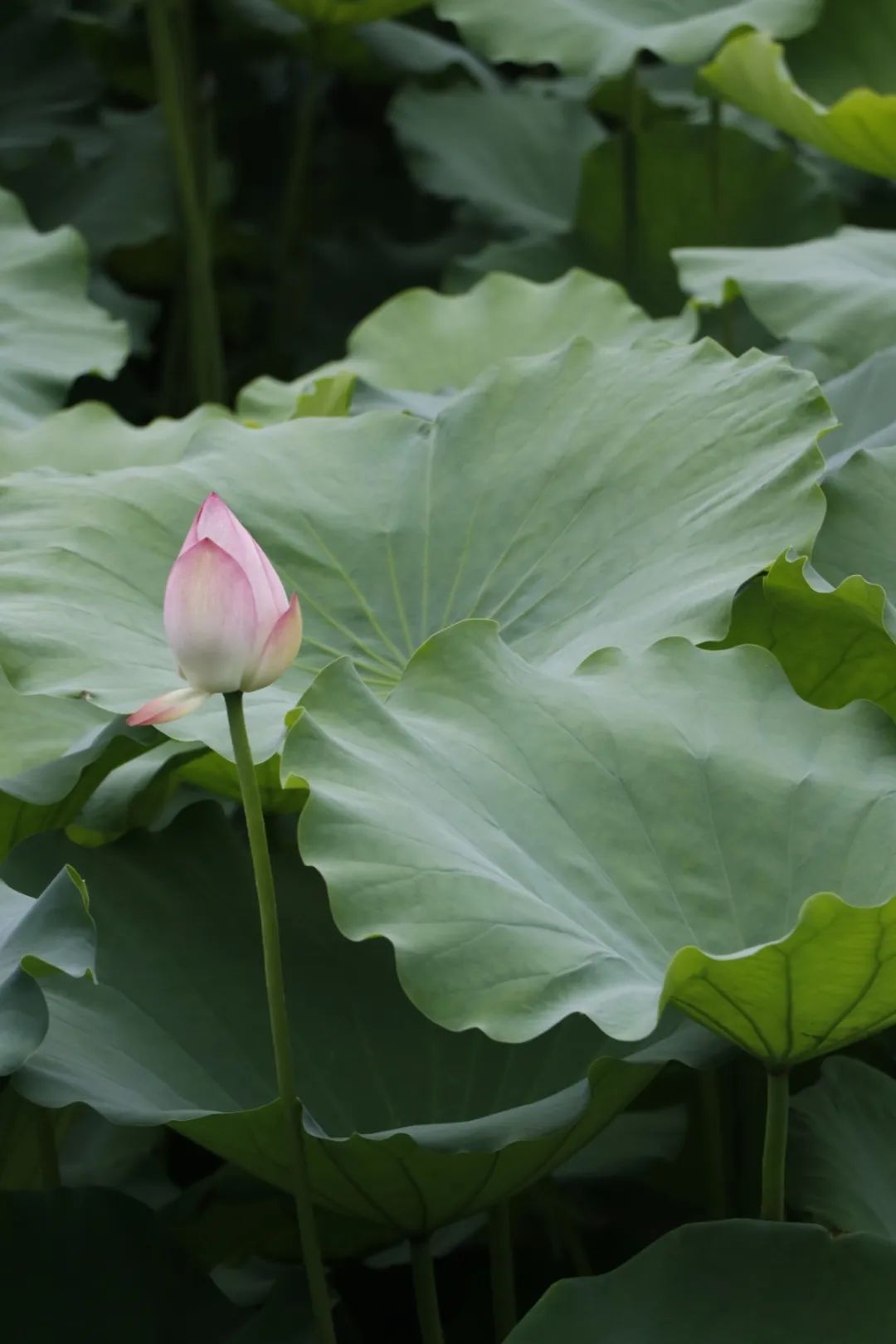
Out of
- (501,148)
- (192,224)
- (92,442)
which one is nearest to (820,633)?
(92,442)

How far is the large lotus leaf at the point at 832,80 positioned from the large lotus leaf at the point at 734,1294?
3.27 feet

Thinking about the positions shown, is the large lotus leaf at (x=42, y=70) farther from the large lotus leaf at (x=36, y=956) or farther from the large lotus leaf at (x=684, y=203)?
the large lotus leaf at (x=36, y=956)

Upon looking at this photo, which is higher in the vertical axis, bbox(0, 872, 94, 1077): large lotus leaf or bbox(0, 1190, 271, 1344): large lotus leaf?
bbox(0, 872, 94, 1077): large lotus leaf

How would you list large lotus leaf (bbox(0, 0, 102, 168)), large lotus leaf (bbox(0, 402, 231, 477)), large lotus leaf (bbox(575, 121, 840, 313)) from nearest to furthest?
1. large lotus leaf (bbox(0, 402, 231, 477))
2. large lotus leaf (bbox(575, 121, 840, 313))
3. large lotus leaf (bbox(0, 0, 102, 168))

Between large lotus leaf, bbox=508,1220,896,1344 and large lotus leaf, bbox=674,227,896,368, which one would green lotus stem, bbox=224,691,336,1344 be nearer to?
large lotus leaf, bbox=508,1220,896,1344

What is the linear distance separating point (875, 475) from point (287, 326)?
1533mm

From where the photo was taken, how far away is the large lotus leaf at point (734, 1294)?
29.2 inches

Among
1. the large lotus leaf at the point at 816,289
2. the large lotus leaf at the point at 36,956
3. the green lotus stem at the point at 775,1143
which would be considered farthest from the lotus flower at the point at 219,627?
the large lotus leaf at the point at 816,289

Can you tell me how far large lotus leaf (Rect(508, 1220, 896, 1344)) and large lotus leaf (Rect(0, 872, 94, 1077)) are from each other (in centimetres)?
25

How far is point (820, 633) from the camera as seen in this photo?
0.98 metres

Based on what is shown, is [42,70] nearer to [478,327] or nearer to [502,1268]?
[478,327]

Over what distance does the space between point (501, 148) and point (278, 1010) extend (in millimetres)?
1783

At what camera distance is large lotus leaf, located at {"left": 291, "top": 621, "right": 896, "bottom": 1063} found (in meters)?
0.69

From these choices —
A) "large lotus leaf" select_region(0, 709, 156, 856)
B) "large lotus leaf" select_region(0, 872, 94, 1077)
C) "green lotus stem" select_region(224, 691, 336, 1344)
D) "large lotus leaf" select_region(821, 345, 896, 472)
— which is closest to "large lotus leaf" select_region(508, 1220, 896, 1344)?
"green lotus stem" select_region(224, 691, 336, 1344)
